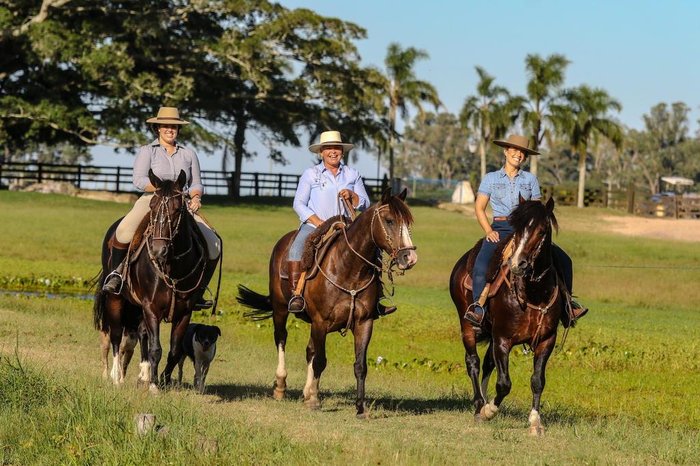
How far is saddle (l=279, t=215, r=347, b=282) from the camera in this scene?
13.5 metres

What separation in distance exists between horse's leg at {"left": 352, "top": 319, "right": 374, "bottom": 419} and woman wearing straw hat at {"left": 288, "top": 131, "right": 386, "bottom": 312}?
3.78 ft

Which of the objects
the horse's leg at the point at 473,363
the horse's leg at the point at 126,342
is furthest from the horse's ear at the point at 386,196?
the horse's leg at the point at 126,342

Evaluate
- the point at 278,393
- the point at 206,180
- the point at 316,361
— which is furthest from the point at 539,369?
the point at 206,180

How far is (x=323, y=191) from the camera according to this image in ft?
46.5

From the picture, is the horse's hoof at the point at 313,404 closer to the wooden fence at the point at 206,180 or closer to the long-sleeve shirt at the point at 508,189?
the long-sleeve shirt at the point at 508,189

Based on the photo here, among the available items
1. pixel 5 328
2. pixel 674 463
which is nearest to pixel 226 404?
pixel 674 463

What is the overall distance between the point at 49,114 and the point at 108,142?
2.89 m

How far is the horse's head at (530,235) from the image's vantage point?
11.7m

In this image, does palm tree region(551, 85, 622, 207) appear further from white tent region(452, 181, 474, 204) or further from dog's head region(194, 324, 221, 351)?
dog's head region(194, 324, 221, 351)

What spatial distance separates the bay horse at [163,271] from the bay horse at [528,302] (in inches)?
124

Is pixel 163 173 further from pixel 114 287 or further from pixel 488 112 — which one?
pixel 488 112

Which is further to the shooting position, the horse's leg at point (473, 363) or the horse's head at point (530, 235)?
the horse's leg at point (473, 363)

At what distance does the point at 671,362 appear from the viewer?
19.3 meters

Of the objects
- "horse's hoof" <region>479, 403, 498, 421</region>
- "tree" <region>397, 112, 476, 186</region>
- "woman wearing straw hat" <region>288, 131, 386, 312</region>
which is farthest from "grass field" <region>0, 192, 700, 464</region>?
"tree" <region>397, 112, 476, 186</region>
